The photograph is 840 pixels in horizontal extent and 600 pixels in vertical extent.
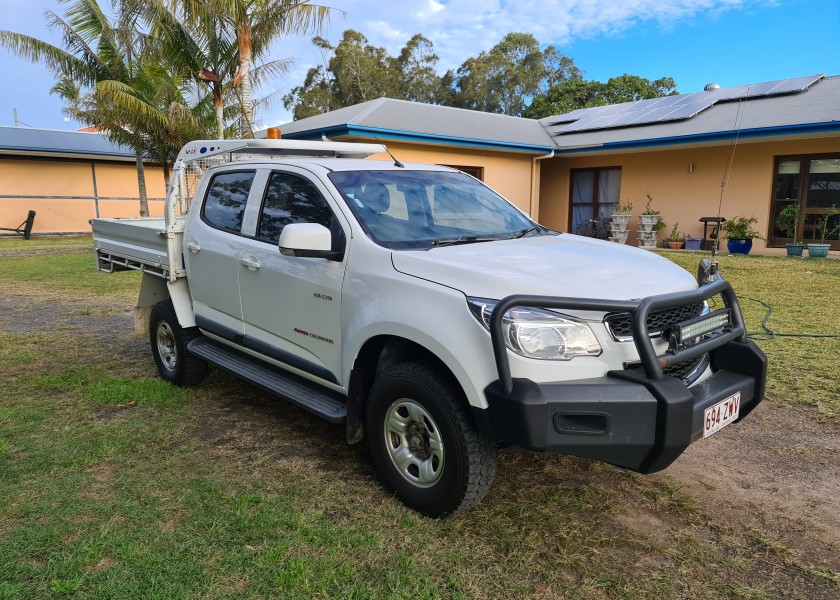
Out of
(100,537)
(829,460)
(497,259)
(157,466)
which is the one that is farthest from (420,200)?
(829,460)

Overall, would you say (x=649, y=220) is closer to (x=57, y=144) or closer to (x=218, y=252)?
(x=218, y=252)

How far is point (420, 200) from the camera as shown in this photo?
401 cm

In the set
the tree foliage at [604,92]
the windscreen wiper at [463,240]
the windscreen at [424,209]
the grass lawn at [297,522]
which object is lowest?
the grass lawn at [297,522]

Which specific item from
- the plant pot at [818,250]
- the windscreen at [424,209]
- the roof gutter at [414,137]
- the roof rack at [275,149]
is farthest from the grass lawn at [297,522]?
the roof gutter at [414,137]

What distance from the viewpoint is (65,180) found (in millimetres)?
25688

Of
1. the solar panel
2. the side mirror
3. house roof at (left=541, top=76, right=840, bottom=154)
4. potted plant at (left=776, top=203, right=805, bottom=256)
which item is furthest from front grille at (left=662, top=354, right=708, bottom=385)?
the solar panel

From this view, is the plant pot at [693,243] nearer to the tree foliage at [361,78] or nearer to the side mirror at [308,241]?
the side mirror at [308,241]

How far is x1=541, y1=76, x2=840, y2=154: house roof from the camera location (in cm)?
1339

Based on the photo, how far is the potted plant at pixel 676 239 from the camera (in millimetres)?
16562

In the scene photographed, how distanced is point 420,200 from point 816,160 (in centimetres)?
1417

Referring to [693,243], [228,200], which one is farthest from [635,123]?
[228,200]

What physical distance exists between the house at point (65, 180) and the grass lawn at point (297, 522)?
77.6 ft

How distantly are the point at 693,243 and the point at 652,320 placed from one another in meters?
14.7

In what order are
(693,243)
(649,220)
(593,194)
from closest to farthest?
1. (693,243)
2. (649,220)
3. (593,194)
